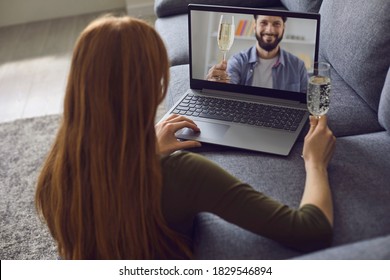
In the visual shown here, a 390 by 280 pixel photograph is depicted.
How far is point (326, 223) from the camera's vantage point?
3.54ft

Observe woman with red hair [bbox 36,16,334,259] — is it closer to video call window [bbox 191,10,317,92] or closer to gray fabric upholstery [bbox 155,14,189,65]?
video call window [bbox 191,10,317,92]

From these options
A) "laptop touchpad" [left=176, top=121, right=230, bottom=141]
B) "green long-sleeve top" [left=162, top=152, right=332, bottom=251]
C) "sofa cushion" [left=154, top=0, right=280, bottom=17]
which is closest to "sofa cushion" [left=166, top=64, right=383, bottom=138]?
"laptop touchpad" [left=176, top=121, right=230, bottom=141]

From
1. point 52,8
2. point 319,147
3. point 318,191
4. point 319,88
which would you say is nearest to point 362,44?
point 319,88

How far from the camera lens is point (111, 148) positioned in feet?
3.31

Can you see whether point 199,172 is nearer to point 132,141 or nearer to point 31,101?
point 132,141

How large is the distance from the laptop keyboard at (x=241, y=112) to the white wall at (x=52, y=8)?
2360 mm

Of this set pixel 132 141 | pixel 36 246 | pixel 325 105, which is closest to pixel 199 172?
pixel 132 141

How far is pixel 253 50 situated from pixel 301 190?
0.49 metres

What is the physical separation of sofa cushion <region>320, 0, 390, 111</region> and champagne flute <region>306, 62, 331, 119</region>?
25 cm

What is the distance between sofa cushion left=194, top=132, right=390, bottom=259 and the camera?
3.68ft

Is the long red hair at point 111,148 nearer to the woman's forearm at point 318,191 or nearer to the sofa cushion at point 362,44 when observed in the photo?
the woman's forearm at point 318,191

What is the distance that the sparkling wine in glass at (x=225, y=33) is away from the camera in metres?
1.59

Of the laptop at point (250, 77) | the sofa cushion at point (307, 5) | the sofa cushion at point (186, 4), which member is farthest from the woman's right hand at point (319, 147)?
the sofa cushion at point (186, 4)

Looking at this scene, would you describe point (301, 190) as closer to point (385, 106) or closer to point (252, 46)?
point (385, 106)
